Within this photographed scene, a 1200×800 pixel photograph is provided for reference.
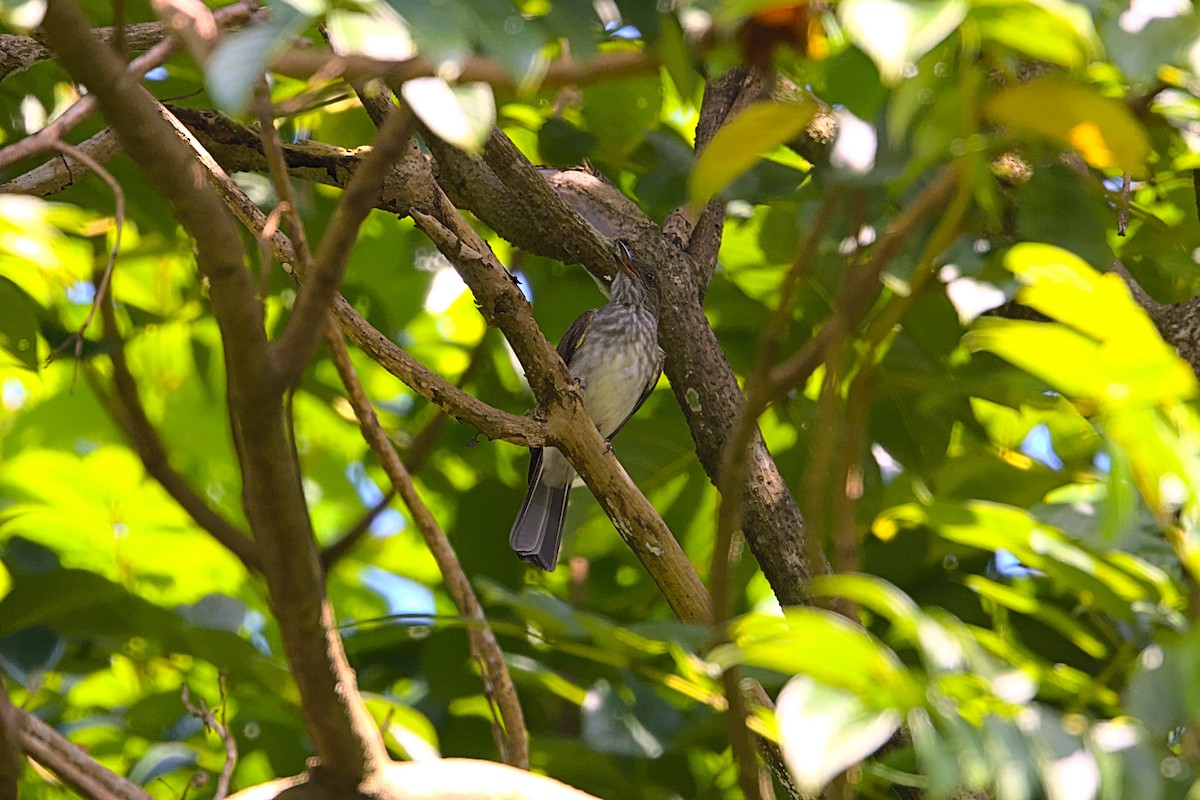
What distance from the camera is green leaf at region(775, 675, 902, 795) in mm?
809

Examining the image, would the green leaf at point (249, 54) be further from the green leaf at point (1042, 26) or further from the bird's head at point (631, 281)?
the bird's head at point (631, 281)

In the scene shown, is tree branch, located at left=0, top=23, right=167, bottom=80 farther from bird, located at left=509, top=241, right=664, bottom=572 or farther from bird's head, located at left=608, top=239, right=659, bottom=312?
bird, located at left=509, top=241, right=664, bottom=572

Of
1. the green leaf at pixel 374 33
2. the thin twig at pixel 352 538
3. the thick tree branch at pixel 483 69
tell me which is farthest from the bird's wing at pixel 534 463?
the green leaf at pixel 374 33

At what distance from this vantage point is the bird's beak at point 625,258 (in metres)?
2.89

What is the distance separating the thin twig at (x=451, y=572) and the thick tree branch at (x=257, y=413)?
3.13 ft

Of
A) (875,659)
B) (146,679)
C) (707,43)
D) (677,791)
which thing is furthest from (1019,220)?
(146,679)

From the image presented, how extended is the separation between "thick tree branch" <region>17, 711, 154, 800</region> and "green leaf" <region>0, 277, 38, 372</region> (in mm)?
1061

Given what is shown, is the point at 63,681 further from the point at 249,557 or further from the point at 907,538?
the point at 907,538

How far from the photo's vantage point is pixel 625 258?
297cm

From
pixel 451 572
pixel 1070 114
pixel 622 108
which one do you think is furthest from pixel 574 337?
pixel 1070 114

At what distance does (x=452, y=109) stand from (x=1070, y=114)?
46 cm

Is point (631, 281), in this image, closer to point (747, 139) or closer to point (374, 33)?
point (747, 139)

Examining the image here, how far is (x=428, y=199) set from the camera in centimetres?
219

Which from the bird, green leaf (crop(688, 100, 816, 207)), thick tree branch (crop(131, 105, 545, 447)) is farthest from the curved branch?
the bird
